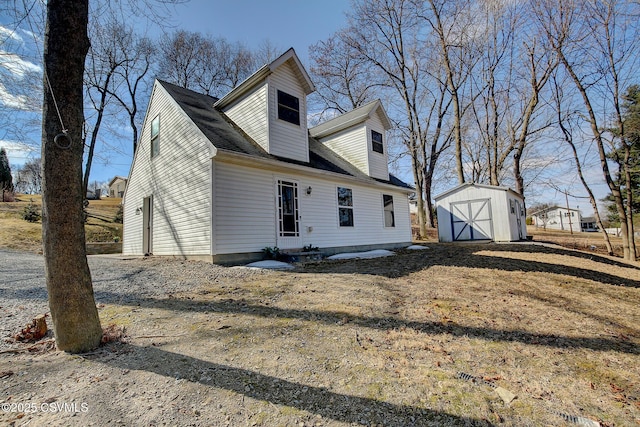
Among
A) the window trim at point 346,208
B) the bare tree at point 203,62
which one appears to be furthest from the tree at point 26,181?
the window trim at point 346,208

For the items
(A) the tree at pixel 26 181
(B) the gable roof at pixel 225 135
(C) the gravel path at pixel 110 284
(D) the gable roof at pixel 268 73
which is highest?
(A) the tree at pixel 26 181

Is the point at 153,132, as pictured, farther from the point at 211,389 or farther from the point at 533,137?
the point at 533,137

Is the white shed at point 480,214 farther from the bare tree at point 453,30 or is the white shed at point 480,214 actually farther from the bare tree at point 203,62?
the bare tree at point 203,62

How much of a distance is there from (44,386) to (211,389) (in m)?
1.12

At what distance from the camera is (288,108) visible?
31.0 ft

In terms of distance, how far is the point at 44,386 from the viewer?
6.60ft

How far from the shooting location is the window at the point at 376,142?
42.0 feet

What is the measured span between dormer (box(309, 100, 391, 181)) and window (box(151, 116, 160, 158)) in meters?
6.93

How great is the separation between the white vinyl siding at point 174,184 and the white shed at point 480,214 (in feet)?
44.0

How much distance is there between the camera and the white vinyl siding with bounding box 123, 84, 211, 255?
750 centimetres

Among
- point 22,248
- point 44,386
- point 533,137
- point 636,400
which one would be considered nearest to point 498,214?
point 533,137

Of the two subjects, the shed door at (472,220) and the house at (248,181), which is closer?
the house at (248,181)

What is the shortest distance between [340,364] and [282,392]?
1.91ft

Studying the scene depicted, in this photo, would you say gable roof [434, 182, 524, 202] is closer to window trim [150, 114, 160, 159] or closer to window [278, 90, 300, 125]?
window [278, 90, 300, 125]
